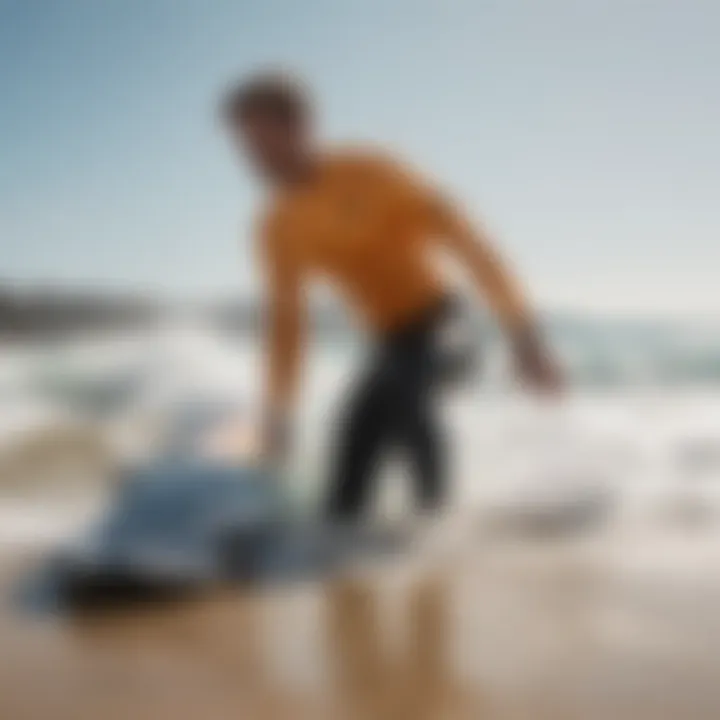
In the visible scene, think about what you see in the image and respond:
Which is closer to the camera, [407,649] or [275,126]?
[407,649]

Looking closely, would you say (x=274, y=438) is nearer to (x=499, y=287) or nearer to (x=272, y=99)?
(x=499, y=287)

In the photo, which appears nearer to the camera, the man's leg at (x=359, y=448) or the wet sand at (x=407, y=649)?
the wet sand at (x=407, y=649)

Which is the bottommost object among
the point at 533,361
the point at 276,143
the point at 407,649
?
the point at 407,649

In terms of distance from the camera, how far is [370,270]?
61.7 inches

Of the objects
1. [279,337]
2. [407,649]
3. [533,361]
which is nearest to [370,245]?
[279,337]

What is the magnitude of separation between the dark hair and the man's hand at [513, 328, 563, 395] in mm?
513

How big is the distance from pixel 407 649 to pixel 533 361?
0.53 m

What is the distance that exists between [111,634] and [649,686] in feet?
2.20

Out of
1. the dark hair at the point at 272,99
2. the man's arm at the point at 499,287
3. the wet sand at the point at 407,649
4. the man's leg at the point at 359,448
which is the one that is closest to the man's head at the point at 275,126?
the dark hair at the point at 272,99

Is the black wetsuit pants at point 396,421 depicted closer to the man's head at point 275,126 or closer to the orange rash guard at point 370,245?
the orange rash guard at point 370,245

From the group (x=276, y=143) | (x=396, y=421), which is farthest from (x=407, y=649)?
(x=276, y=143)

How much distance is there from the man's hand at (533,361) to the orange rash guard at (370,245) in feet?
0.09

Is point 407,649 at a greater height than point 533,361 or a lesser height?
lesser

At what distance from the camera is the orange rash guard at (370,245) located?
1.55 metres
